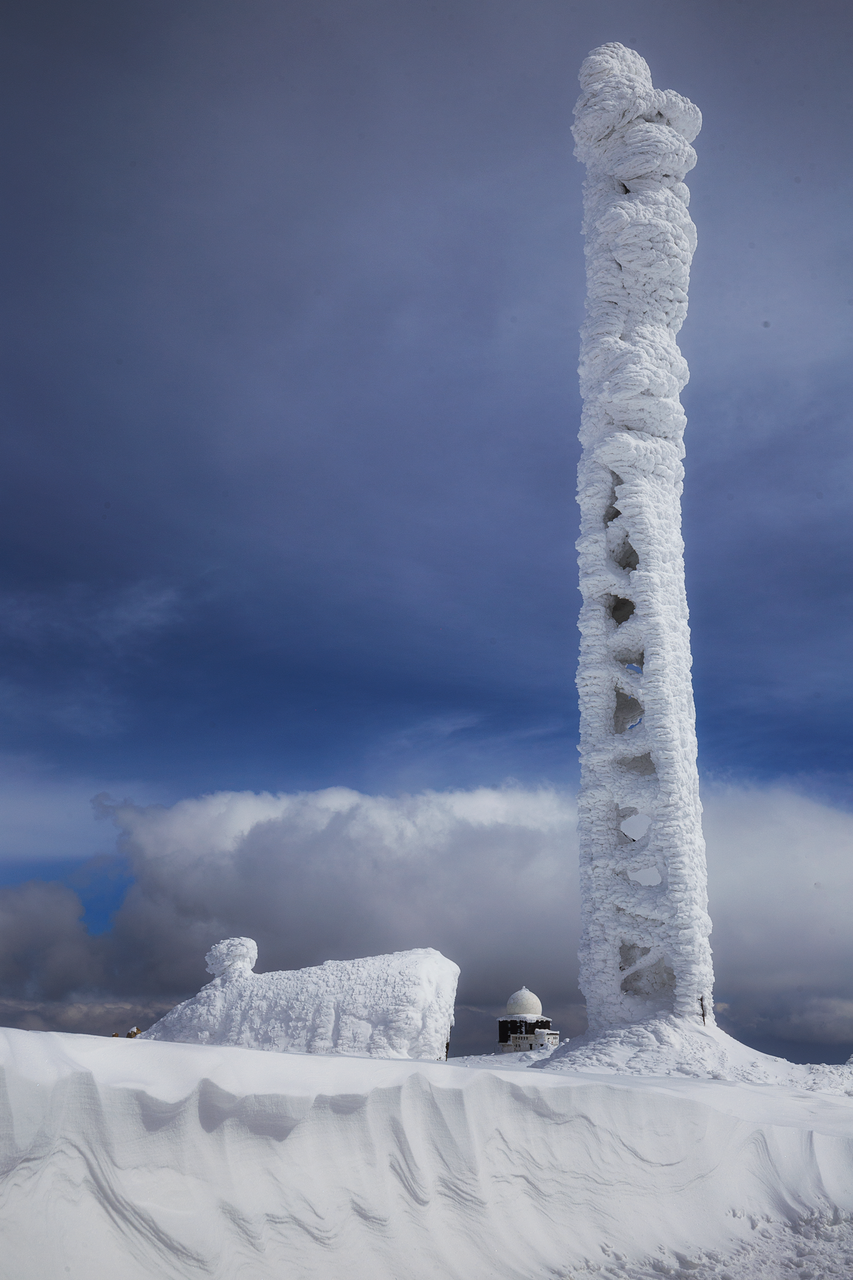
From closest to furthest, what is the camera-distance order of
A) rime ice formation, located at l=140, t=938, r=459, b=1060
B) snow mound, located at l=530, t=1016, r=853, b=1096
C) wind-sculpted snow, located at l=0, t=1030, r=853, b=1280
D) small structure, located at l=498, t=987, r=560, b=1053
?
1. wind-sculpted snow, located at l=0, t=1030, r=853, b=1280
2. rime ice formation, located at l=140, t=938, r=459, b=1060
3. snow mound, located at l=530, t=1016, r=853, b=1096
4. small structure, located at l=498, t=987, r=560, b=1053

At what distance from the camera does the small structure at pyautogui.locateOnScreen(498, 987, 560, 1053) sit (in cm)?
1563

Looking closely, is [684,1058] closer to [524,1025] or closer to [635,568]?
[635,568]

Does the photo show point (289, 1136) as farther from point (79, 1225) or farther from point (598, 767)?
point (598, 767)

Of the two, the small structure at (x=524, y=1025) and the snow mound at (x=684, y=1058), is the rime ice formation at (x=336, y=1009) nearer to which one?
the snow mound at (x=684, y=1058)

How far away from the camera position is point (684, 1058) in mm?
9852

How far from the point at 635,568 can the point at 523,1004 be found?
10309mm

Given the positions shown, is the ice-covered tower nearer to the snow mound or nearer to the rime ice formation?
the snow mound

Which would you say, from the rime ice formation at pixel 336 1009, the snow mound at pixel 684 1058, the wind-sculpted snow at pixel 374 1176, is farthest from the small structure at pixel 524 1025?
the wind-sculpted snow at pixel 374 1176

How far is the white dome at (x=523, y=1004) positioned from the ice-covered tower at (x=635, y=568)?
7.30 meters

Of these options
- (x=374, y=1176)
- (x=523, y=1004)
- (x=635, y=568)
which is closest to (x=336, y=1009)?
(x=374, y=1176)

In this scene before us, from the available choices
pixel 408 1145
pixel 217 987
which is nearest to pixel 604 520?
pixel 217 987

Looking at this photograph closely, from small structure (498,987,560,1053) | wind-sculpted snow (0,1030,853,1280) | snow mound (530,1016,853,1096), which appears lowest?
small structure (498,987,560,1053)

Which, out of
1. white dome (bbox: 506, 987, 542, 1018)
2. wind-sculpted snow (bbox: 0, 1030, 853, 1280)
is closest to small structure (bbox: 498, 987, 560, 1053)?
white dome (bbox: 506, 987, 542, 1018)

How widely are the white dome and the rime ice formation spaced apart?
33.8 feet
